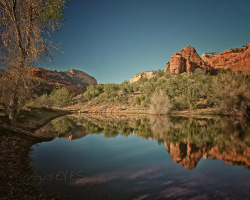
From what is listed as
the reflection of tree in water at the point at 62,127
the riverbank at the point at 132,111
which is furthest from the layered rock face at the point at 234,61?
the reflection of tree in water at the point at 62,127

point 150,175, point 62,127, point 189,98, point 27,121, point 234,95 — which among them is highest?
point 189,98

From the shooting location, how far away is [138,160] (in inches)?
435

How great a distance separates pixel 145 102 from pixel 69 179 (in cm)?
6970

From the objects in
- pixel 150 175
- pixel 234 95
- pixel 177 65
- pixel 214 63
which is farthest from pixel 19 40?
pixel 214 63

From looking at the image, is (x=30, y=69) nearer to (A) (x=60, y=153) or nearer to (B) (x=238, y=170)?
(A) (x=60, y=153)

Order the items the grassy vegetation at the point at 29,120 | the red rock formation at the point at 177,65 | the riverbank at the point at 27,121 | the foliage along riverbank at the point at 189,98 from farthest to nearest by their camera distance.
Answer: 1. the red rock formation at the point at 177,65
2. the foliage along riverbank at the point at 189,98
3. the grassy vegetation at the point at 29,120
4. the riverbank at the point at 27,121

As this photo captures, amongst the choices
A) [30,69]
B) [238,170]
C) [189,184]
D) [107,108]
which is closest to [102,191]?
[189,184]

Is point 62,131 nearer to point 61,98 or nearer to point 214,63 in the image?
point 61,98

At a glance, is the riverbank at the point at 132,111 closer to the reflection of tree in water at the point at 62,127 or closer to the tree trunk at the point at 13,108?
the reflection of tree in water at the point at 62,127

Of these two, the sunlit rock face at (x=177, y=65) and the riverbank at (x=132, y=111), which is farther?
the sunlit rock face at (x=177, y=65)

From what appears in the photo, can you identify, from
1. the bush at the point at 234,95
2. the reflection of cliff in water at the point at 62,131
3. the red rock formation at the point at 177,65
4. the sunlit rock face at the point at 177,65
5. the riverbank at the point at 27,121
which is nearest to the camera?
the riverbank at the point at 27,121

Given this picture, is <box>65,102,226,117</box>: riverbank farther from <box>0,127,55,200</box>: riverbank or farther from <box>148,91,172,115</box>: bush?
<box>0,127,55,200</box>: riverbank

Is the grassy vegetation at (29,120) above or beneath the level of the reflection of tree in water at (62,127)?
above

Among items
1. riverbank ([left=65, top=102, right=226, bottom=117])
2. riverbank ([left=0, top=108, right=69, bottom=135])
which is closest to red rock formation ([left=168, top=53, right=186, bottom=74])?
riverbank ([left=65, top=102, right=226, bottom=117])
